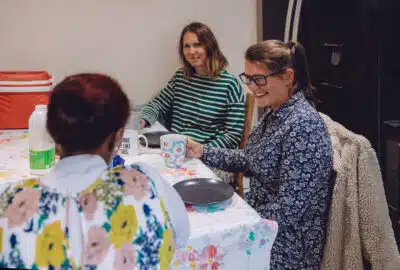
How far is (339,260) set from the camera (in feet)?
4.61

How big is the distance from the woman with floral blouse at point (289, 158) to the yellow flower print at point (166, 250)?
2.04ft

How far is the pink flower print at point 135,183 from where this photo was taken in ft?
2.58

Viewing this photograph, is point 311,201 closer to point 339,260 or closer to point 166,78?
point 339,260

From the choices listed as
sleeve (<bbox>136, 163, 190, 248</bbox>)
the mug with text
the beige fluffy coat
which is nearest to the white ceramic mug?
the mug with text

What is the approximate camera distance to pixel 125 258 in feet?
2.48

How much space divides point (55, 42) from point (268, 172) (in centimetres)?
169

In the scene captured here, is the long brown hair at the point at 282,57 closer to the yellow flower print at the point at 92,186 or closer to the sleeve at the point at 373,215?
the sleeve at the point at 373,215

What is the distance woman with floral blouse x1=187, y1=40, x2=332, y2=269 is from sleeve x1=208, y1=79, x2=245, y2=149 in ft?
2.26

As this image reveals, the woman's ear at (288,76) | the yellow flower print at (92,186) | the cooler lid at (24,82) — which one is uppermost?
the woman's ear at (288,76)

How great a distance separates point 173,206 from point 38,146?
0.76 meters

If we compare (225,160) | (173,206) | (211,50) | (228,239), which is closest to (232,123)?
(211,50)

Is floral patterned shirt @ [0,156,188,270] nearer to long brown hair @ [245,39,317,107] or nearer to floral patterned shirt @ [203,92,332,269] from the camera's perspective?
floral patterned shirt @ [203,92,332,269]

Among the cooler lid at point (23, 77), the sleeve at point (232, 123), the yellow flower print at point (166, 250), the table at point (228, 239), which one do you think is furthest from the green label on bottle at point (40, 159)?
the sleeve at point (232, 123)

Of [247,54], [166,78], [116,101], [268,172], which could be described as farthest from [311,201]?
[166,78]
